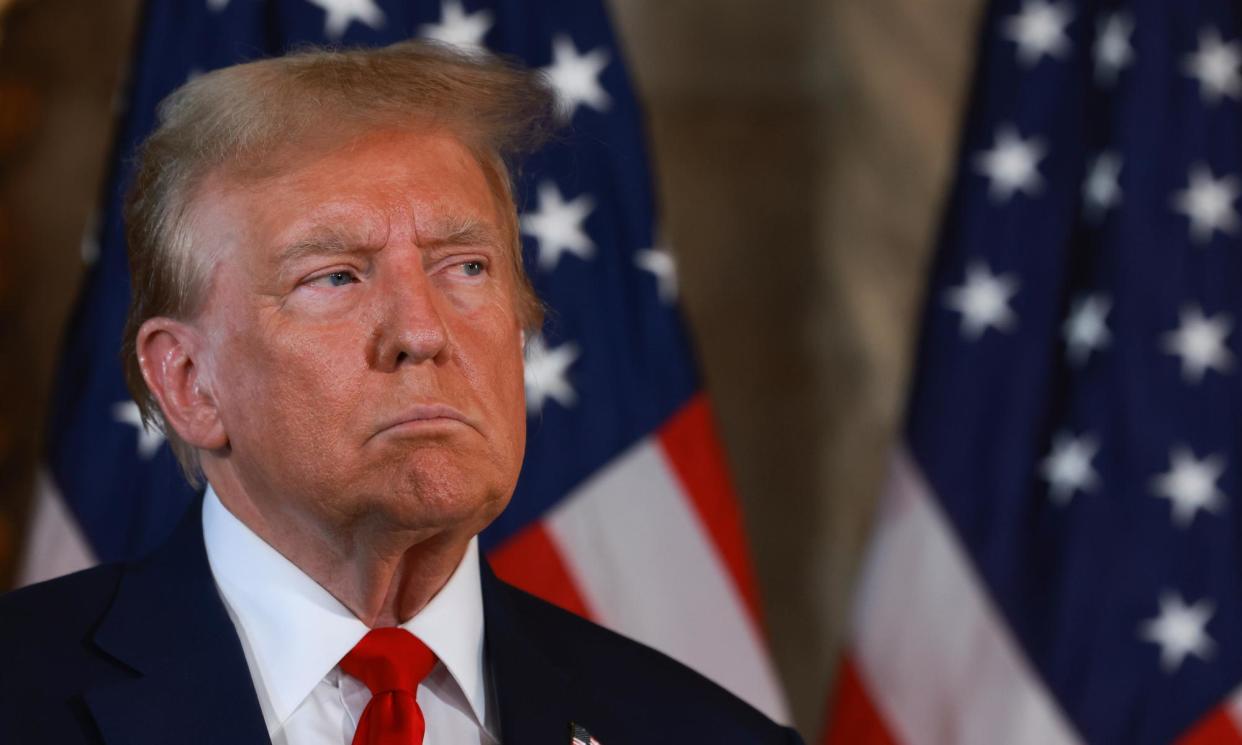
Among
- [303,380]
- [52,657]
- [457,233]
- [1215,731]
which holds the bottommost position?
[52,657]

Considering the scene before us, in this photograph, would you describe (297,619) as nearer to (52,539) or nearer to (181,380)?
(181,380)

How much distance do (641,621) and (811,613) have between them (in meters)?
1.22

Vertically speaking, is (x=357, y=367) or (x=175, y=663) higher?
(x=357, y=367)

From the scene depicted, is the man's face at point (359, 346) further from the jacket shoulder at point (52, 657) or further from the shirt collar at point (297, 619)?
the jacket shoulder at point (52, 657)

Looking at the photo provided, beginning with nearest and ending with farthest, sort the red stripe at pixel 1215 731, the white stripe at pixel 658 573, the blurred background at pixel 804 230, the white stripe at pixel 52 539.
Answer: the white stripe at pixel 52 539
the white stripe at pixel 658 573
the red stripe at pixel 1215 731
the blurred background at pixel 804 230

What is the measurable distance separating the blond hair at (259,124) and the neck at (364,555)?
0.75 feet

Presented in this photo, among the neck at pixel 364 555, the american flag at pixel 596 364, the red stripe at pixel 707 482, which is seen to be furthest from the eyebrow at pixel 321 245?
the red stripe at pixel 707 482

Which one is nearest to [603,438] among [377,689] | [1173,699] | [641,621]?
[641,621]

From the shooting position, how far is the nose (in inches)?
66.0

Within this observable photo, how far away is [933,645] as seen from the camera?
11.4 feet

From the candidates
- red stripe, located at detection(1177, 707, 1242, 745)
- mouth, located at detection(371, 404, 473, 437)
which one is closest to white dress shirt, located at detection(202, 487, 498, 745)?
mouth, located at detection(371, 404, 473, 437)

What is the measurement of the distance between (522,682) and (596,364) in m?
1.47

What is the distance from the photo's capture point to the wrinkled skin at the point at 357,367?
66.2 inches

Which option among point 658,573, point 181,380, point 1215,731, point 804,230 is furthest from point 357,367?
point 804,230
